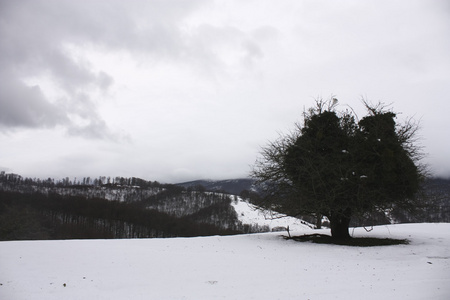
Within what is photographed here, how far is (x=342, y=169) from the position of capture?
1755 centimetres

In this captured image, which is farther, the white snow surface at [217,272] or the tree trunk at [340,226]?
the tree trunk at [340,226]

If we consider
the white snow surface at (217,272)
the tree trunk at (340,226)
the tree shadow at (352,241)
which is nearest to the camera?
the white snow surface at (217,272)

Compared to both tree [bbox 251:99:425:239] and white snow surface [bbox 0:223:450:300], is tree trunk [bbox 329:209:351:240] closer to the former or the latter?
tree [bbox 251:99:425:239]

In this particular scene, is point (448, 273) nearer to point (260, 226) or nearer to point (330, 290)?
point (330, 290)

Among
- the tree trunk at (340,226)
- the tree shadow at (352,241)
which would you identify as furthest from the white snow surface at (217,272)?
the tree trunk at (340,226)

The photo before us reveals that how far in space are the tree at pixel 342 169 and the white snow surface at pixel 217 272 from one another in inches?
119

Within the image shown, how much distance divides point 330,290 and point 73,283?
7.56 metres

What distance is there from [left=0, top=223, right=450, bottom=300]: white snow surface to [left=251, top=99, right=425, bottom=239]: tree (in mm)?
3019

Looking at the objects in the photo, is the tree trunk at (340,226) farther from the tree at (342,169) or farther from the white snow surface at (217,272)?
the white snow surface at (217,272)

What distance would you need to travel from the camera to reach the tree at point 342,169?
16.7 m

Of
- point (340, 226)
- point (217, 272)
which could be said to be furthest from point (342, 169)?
point (217, 272)

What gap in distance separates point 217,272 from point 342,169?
11290 millimetres

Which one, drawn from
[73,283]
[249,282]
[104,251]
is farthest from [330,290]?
[104,251]

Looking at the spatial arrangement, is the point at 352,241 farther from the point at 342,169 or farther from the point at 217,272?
the point at 217,272
